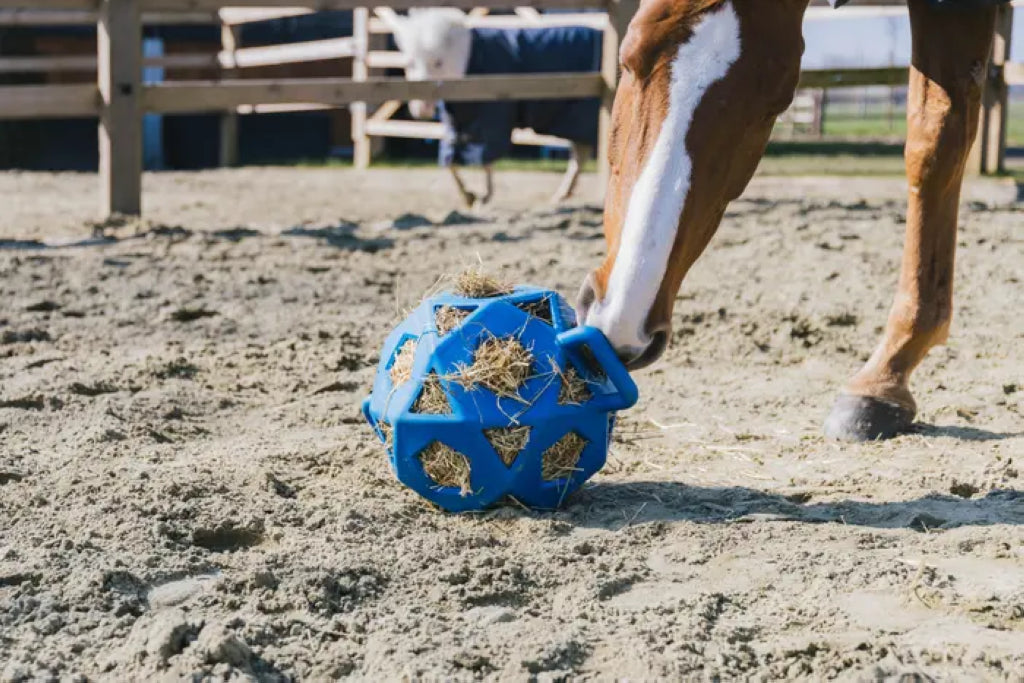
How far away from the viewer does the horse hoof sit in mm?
2867

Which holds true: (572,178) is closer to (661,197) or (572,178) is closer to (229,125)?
(229,125)

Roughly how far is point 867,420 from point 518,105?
237 inches

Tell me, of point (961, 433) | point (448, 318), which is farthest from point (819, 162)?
point (448, 318)

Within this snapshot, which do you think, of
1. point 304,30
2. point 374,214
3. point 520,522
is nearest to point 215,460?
point 520,522

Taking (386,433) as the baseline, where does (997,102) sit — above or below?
above

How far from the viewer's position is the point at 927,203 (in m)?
2.97

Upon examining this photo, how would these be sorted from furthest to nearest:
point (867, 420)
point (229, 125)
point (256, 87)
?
1. point (229, 125)
2. point (256, 87)
3. point (867, 420)

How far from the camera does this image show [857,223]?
584cm

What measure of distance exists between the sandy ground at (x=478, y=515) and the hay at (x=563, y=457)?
0.08 metres

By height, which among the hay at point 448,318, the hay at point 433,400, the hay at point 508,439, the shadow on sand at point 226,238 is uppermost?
the hay at point 448,318

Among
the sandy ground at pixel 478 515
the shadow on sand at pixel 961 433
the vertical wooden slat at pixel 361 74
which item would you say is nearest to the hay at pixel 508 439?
the sandy ground at pixel 478 515

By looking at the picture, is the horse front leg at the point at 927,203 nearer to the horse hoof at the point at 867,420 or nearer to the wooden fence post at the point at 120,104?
the horse hoof at the point at 867,420

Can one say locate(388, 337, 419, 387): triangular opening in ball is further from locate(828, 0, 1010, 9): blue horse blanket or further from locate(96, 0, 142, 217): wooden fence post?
locate(96, 0, 142, 217): wooden fence post

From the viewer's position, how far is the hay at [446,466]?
2.27 meters
